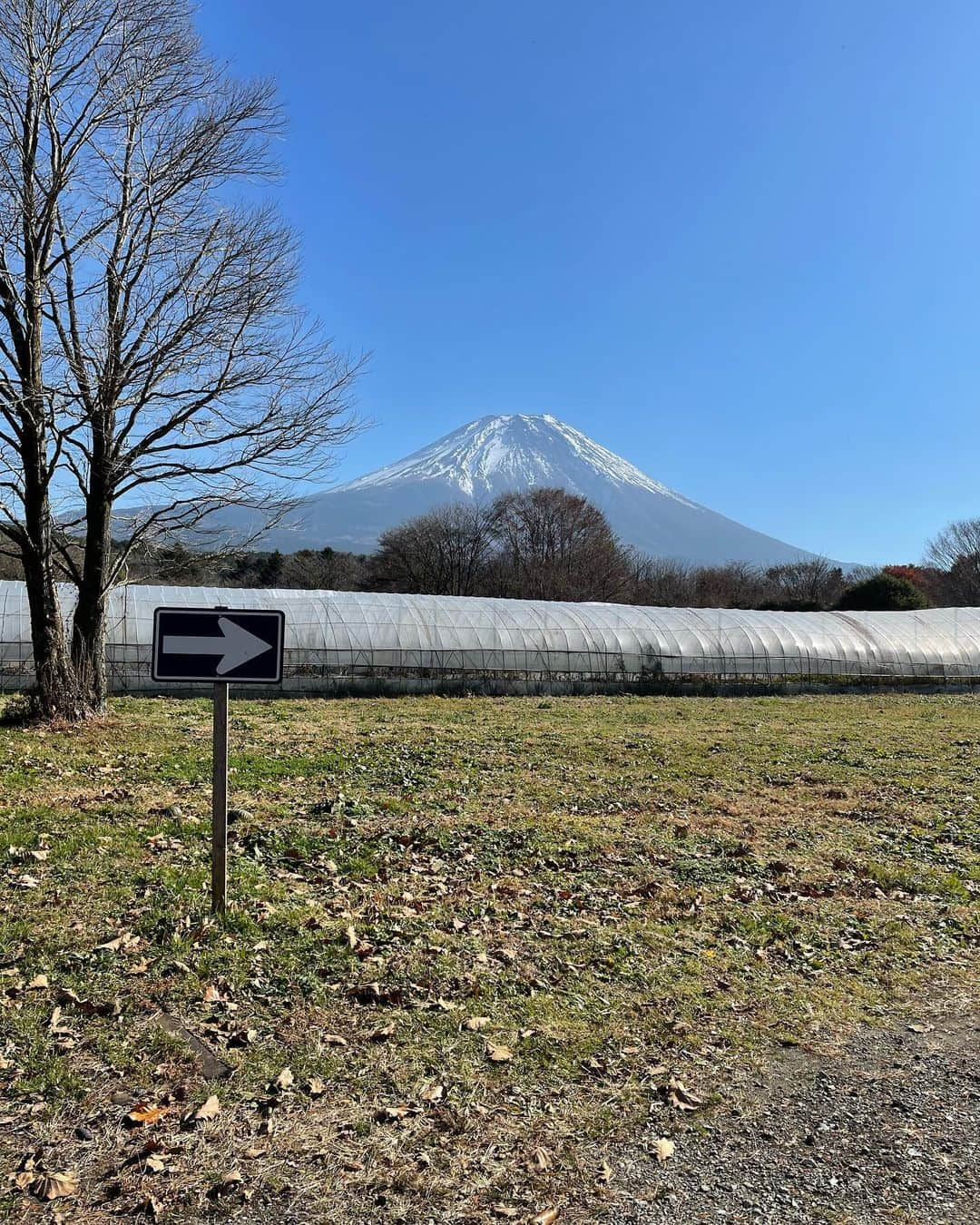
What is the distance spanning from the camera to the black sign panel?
4.63 metres

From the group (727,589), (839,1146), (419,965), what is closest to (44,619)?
(419,965)

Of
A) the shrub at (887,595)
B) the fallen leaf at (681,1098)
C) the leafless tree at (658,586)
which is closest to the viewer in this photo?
the fallen leaf at (681,1098)

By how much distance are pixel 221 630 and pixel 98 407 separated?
25.7 ft

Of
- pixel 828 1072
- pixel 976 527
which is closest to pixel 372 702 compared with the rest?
pixel 828 1072

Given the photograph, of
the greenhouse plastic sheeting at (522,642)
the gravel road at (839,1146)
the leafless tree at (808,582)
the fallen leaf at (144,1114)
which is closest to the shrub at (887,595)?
the greenhouse plastic sheeting at (522,642)

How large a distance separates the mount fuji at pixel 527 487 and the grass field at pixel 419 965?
360 feet

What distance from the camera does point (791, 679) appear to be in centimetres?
2564

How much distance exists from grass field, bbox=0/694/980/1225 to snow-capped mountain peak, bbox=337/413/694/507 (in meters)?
133

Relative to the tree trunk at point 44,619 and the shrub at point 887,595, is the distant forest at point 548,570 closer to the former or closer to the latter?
the shrub at point 887,595

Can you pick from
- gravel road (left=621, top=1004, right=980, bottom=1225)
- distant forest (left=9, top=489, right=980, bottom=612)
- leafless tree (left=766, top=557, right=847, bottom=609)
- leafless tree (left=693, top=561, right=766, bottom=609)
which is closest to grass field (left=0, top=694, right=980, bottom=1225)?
gravel road (left=621, top=1004, right=980, bottom=1225)

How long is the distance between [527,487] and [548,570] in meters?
82.2

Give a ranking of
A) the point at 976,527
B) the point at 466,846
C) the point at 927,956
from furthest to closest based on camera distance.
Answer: the point at 976,527 → the point at 466,846 → the point at 927,956

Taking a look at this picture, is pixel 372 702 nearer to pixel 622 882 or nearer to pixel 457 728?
pixel 457 728

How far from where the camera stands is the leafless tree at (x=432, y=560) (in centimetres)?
5416
